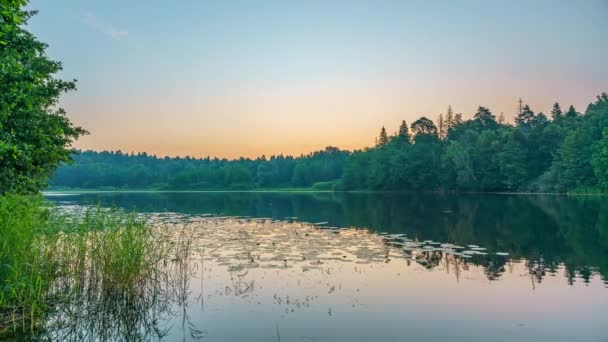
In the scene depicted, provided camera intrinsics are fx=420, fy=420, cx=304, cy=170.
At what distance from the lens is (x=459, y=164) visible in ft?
319

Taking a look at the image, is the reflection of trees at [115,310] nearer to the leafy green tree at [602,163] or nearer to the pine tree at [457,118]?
the leafy green tree at [602,163]

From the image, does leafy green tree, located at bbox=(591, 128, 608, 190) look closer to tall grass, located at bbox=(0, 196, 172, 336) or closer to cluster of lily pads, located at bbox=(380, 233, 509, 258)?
cluster of lily pads, located at bbox=(380, 233, 509, 258)

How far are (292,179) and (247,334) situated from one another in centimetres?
15096

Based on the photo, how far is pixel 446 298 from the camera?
12008 millimetres

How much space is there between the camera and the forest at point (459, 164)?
75.4 m

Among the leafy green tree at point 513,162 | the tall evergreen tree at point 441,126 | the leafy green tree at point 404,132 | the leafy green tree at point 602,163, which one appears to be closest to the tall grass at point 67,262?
the leafy green tree at point 602,163

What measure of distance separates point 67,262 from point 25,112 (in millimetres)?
5378

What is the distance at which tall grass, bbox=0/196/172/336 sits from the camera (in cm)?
965

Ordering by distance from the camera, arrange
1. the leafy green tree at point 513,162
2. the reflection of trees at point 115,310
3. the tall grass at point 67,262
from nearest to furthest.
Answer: the reflection of trees at point 115,310 → the tall grass at point 67,262 → the leafy green tree at point 513,162

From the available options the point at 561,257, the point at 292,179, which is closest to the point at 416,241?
the point at 561,257

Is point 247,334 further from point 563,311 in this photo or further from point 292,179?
point 292,179

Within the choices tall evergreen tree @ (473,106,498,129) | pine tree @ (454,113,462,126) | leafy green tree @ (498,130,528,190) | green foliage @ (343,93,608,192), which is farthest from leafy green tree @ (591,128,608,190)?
pine tree @ (454,113,462,126)

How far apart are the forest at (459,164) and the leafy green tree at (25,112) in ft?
244

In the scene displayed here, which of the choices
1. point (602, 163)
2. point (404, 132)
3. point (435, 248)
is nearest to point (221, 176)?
point (404, 132)
